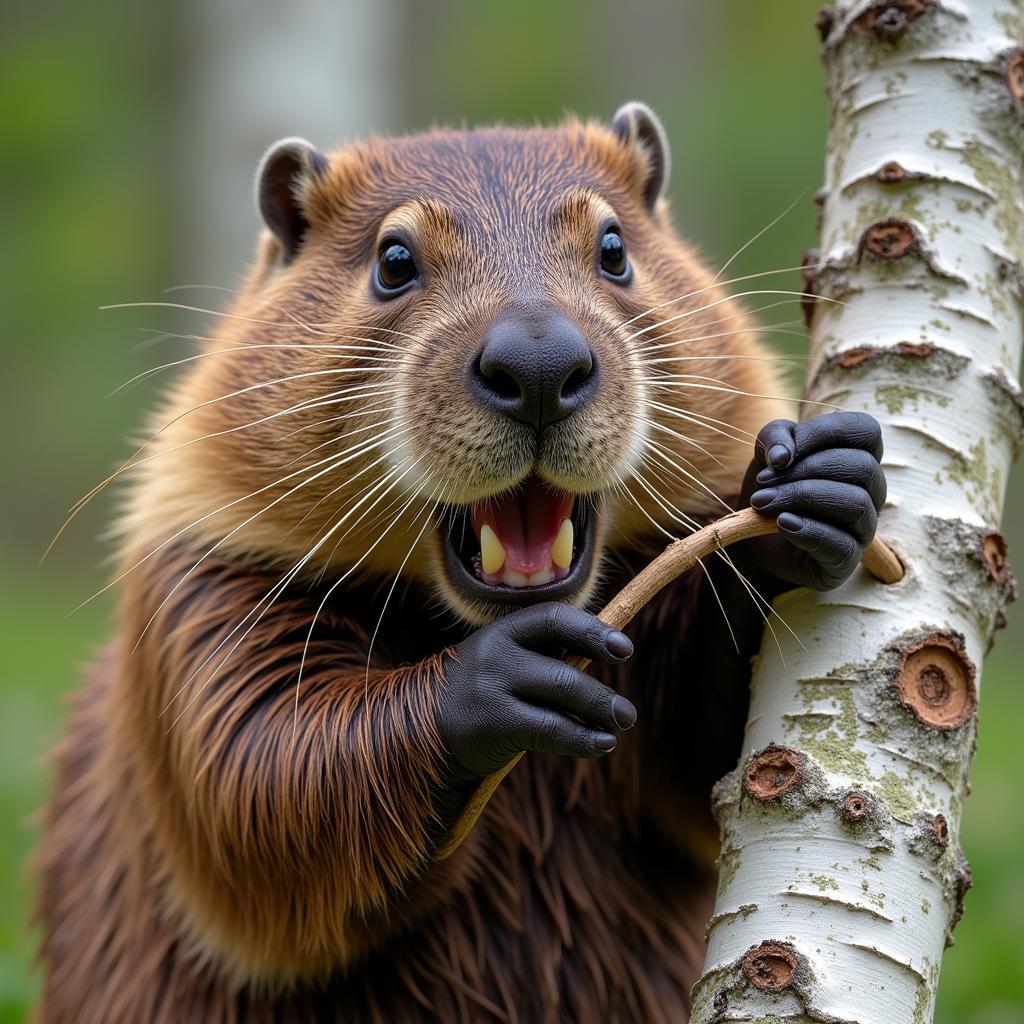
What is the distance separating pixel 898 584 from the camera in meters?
2.70

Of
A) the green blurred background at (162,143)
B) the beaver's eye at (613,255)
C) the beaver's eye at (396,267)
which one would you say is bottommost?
the beaver's eye at (396,267)

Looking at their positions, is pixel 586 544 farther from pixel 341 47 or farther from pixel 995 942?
pixel 341 47

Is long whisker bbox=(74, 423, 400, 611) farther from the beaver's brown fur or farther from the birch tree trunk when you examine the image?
the birch tree trunk

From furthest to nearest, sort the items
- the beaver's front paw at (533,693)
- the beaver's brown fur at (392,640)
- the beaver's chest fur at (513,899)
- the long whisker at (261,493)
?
A: 1. the beaver's chest fur at (513,899)
2. the long whisker at (261,493)
3. the beaver's brown fur at (392,640)
4. the beaver's front paw at (533,693)

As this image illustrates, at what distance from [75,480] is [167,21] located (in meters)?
7.67

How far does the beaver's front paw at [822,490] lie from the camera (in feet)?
8.48

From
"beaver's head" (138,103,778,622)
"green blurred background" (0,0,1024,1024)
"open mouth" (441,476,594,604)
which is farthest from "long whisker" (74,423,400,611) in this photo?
"green blurred background" (0,0,1024,1024)

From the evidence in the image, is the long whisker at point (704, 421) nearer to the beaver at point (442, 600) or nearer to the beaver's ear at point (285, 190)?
the beaver at point (442, 600)

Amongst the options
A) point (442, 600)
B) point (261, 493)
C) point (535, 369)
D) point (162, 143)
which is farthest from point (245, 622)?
point (162, 143)

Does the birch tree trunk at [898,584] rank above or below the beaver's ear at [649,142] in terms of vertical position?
below

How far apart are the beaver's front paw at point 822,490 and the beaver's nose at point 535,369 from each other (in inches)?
14.7

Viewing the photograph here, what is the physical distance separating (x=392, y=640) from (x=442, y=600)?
27cm

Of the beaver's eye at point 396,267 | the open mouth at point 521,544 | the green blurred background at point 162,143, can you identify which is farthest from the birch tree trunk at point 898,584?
the green blurred background at point 162,143

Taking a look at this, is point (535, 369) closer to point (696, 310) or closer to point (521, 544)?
point (521, 544)
